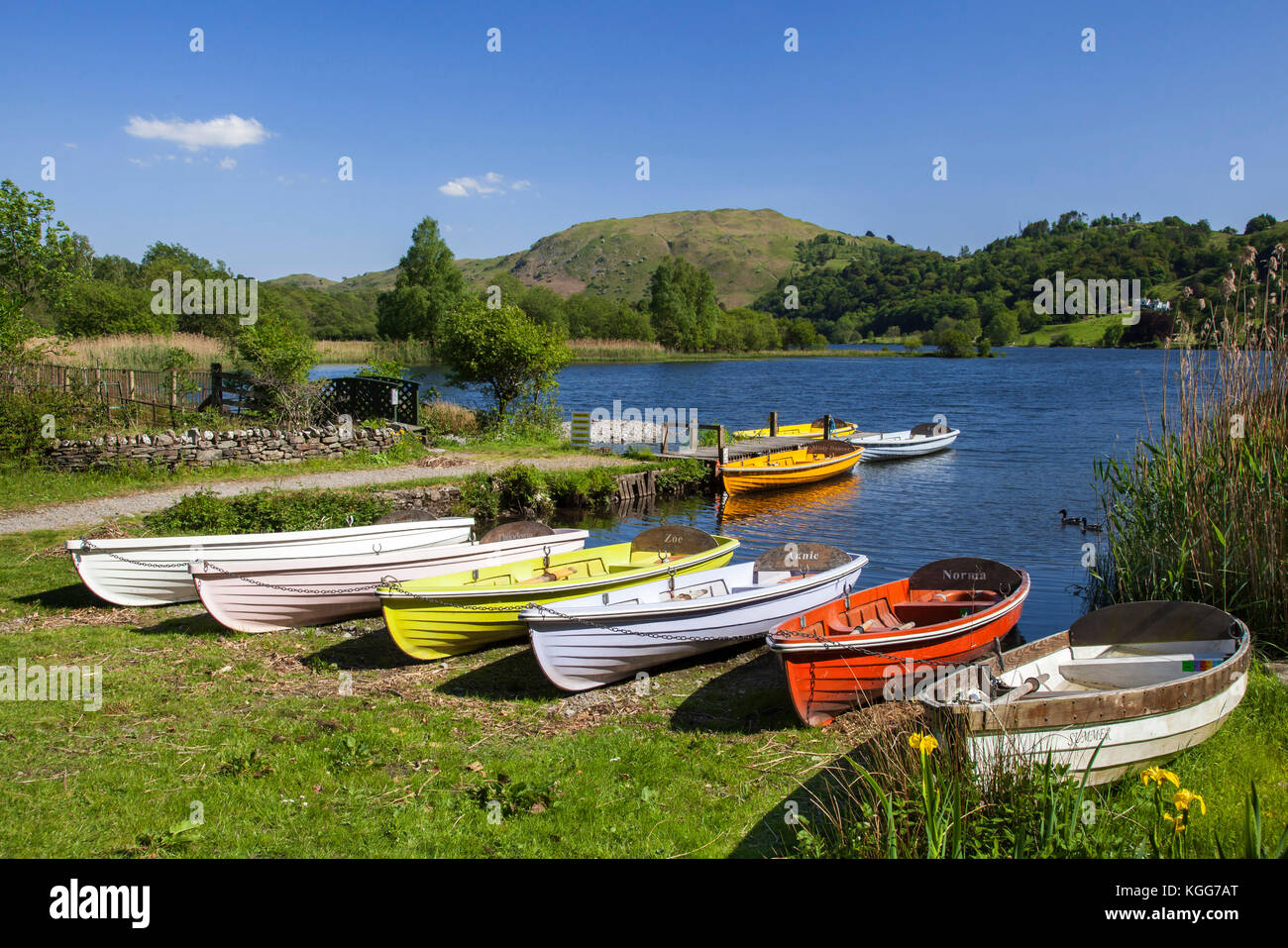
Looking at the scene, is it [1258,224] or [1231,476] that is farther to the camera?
[1258,224]

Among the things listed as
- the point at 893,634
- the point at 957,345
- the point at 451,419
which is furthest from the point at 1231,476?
the point at 957,345

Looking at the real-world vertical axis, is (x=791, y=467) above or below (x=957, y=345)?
below

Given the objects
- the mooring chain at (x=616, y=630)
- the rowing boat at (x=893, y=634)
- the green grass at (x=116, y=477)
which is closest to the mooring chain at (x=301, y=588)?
the mooring chain at (x=616, y=630)

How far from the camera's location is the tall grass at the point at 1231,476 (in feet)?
28.3

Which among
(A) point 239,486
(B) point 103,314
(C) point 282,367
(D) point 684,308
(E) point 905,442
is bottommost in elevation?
(A) point 239,486

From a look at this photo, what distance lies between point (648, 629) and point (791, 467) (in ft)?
59.8

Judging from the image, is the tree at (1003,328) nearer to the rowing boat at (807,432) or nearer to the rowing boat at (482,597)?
the rowing boat at (807,432)

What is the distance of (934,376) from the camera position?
80.5 metres

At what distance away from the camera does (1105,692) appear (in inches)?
217

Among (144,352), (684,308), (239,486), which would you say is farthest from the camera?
(684,308)

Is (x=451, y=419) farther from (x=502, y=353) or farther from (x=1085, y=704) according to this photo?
(x=1085, y=704)

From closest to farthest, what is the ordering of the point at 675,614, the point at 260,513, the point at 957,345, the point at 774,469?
the point at 675,614
the point at 260,513
the point at 774,469
the point at 957,345

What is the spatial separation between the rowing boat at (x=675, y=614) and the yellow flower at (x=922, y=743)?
13.9 ft
